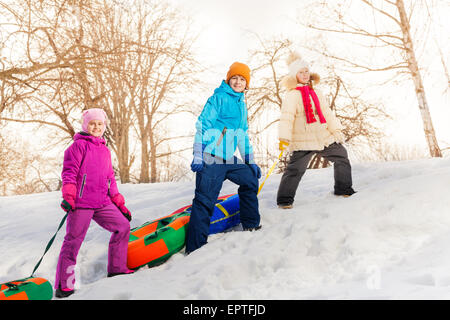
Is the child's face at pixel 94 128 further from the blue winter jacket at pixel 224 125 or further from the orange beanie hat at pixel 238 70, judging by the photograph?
the orange beanie hat at pixel 238 70

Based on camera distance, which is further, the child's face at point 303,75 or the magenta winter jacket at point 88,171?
the child's face at point 303,75

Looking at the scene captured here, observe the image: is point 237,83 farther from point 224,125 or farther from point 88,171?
point 88,171

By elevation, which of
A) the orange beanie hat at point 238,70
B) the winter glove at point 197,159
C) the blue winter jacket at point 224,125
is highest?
the orange beanie hat at point 238,70

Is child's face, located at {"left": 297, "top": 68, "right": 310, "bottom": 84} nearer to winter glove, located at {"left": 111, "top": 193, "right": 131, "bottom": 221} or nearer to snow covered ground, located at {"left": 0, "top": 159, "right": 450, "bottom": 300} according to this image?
snow covered ground, located at {"left": 0, "top": 159, "right": 450, "bottom": 300}

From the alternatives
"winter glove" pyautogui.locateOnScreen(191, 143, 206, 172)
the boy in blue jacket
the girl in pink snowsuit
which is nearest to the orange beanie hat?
the boy in blue jacket

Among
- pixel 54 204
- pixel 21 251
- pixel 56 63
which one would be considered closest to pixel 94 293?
pixel 21 251

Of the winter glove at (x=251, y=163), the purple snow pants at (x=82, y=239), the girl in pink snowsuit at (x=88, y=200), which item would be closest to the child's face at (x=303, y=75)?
the winter glove at (x=251, y=163)

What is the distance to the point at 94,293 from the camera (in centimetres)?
281

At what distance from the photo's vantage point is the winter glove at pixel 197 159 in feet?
11.4

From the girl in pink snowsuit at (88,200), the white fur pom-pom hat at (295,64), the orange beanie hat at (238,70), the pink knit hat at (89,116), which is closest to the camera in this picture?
the girl in pink snowsuit at (88,200)

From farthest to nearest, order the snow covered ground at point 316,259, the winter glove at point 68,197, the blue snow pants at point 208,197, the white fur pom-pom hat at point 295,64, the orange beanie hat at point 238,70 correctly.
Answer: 1. the white fur pom-pom hat at point 295,64
2. the orange beanie hat at point 238,70
3. the blue snow pants at point 208,197
4. the winter glove at point 68,197
5. the snow covered ground at point 316,259

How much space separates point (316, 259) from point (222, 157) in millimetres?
1515

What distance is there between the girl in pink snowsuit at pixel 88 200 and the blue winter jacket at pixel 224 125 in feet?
3.34
